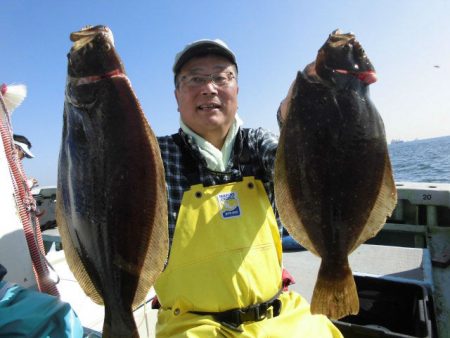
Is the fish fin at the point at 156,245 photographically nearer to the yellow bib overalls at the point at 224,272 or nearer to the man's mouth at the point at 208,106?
the yellow bib overalls at the point at 224,272

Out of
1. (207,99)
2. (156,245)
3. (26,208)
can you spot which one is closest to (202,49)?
(207,99)

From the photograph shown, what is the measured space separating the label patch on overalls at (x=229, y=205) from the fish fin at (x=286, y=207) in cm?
56

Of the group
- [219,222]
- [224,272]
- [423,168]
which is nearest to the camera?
[224,272]

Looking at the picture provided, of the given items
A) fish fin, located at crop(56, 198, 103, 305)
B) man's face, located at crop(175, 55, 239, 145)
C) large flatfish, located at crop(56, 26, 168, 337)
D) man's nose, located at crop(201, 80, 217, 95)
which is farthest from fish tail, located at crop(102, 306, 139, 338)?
man's nose, located at crop(201, 80, 217, 95)

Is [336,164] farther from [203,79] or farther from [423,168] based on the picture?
[423,168]

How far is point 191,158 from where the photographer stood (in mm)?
3002

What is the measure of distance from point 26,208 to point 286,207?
250 cm

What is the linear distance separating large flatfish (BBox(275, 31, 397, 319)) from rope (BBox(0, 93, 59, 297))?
2.45 m

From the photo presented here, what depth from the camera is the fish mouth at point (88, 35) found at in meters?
1.94

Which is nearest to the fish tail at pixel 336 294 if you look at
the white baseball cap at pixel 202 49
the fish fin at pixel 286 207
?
the fish fin at pixel 286 207

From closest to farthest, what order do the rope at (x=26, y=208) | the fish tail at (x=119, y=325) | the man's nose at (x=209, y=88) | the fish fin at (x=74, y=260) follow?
the fish tail at (x=119, y=325)
the fish fin at (x=74, y=260)
the man's nose at (x=209, y=88)
the rope at (x=26, y=208)

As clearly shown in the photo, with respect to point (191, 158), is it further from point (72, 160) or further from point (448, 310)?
point (448, 310)

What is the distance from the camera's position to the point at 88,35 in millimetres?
1966

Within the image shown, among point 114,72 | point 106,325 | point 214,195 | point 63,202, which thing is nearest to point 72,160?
point 63,202
